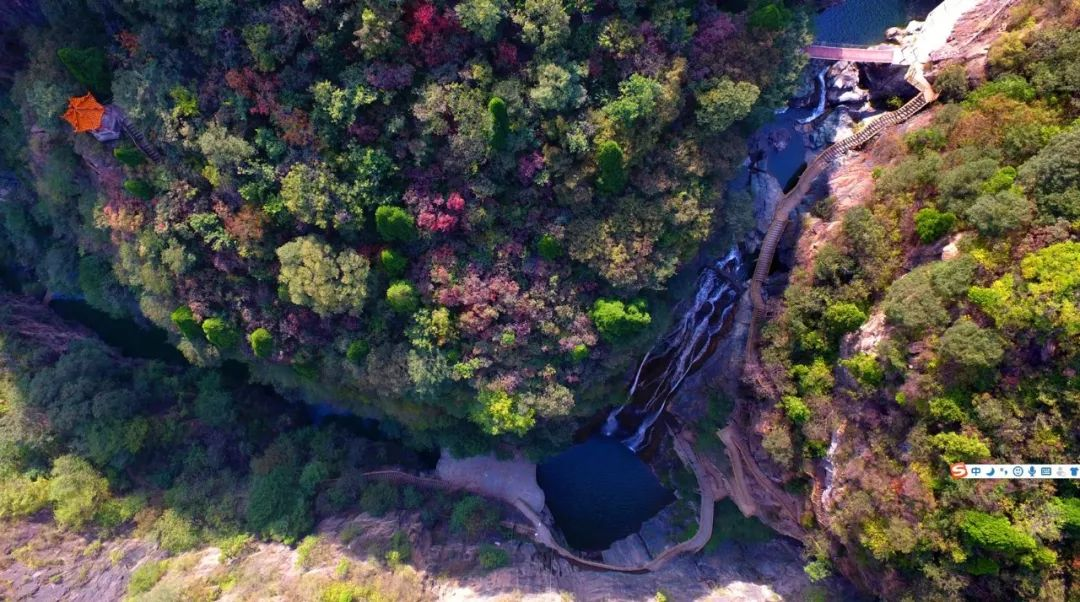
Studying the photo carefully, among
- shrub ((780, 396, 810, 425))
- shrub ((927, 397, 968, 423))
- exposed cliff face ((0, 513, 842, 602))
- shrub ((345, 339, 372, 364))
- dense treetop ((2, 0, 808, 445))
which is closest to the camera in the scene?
shrub ((927, 397, 968, 423))

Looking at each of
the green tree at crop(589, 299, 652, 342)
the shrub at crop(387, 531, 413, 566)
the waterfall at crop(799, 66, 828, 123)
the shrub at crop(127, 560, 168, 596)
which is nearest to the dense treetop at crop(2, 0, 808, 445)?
the green tree at crop(589, 299, 652, 342)

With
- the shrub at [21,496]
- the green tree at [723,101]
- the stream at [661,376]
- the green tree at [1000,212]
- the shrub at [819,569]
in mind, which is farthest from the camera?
the stream at [661,376]

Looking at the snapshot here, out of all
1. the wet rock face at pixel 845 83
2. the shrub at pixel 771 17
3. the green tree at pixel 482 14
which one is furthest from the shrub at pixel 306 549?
the wet rock face at pixel 845 83

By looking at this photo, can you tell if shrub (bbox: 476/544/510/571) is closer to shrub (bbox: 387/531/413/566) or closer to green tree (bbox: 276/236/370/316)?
shrub (bbox: 387/531/413/566)

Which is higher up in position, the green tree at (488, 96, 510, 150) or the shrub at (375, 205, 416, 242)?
the green tree at (488, 96, 510, 150)

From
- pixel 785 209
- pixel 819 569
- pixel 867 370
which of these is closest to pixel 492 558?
pixel 819 569

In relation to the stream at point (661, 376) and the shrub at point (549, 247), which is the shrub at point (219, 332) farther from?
the stream at point (661, 376)
